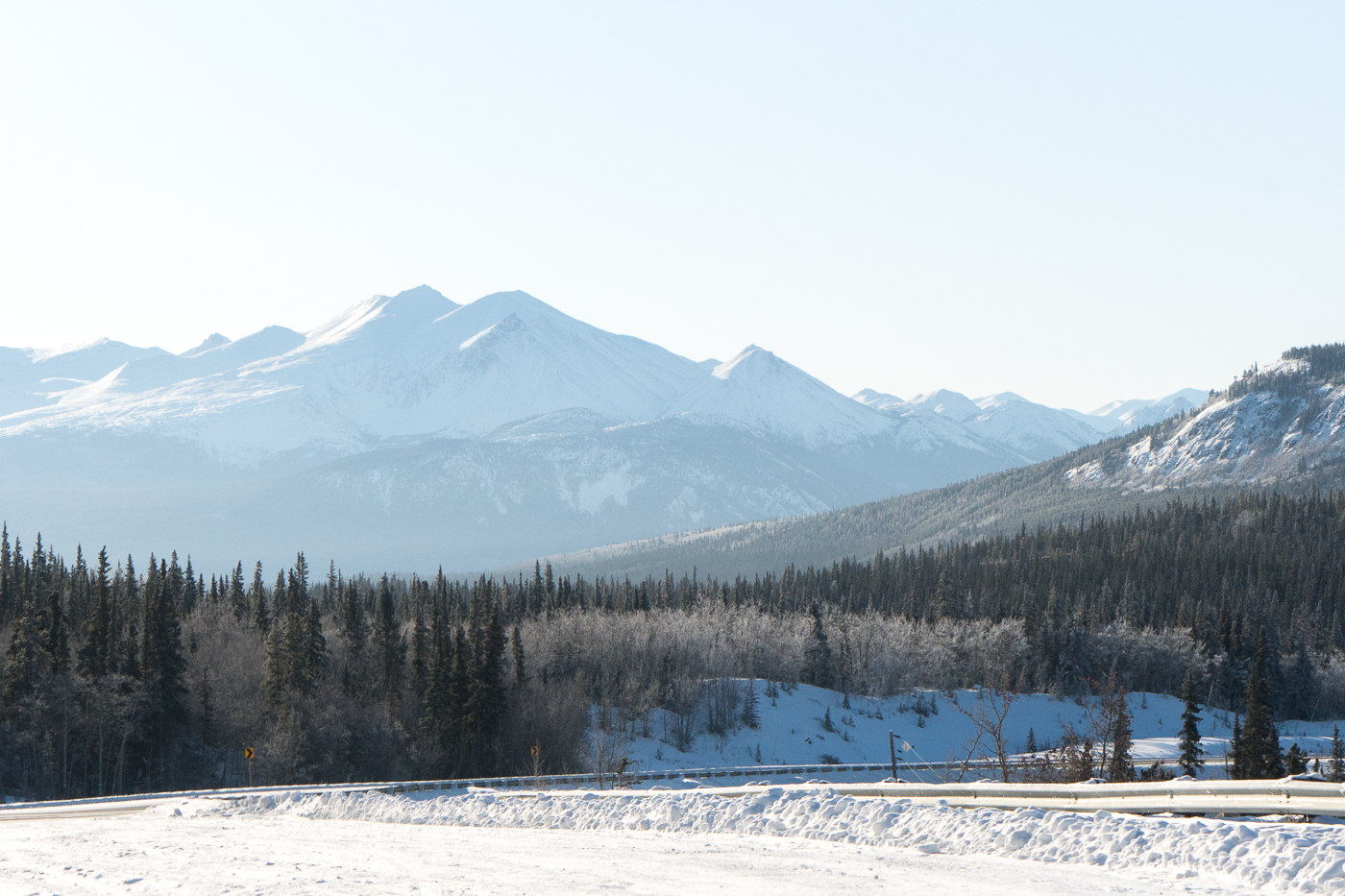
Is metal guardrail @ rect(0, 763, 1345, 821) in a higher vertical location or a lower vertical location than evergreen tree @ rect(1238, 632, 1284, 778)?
higher

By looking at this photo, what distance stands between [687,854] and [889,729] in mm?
90970

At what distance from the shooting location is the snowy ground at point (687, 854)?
20.2 m

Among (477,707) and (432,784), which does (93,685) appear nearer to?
(477,707)

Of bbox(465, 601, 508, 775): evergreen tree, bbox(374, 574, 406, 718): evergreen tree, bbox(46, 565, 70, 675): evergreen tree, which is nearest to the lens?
bbox(46, 565, 70, 675): evergreen tree

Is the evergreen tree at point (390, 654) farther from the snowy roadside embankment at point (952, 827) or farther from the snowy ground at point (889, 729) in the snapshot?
the snowy roadside embankment at point (952, 827)

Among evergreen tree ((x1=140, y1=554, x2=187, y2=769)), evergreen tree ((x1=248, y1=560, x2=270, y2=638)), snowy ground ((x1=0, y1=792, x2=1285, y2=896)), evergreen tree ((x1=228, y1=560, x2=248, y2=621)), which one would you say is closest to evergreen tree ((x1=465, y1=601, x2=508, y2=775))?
evergreen tree ((x1=140, y1=554, x2=187, y2=769))

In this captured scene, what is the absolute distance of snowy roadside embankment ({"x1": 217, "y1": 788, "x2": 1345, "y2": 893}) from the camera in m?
19.3

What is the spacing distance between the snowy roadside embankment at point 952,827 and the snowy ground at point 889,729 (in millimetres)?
65540

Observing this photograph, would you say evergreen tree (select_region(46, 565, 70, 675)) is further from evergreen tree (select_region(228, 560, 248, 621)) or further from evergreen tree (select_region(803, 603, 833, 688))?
evergreen tree (select_region(803, 603, 833, 688))

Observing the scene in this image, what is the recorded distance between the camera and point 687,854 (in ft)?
83.1

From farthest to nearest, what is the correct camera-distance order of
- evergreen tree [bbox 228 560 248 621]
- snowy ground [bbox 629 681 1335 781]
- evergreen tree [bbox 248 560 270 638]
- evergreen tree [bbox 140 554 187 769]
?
evergreen tree [bbox 228 560 248 621], evergreen tree [bbox 248 560 270 638], snowy ground [bbox 629 681 1335 781], evergreen tree [bbox 140 554 187 769]

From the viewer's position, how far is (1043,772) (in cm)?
4709

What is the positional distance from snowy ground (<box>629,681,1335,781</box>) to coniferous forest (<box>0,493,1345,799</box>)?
3089 mm

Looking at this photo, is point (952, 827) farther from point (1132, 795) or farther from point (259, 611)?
point (259, 611)
